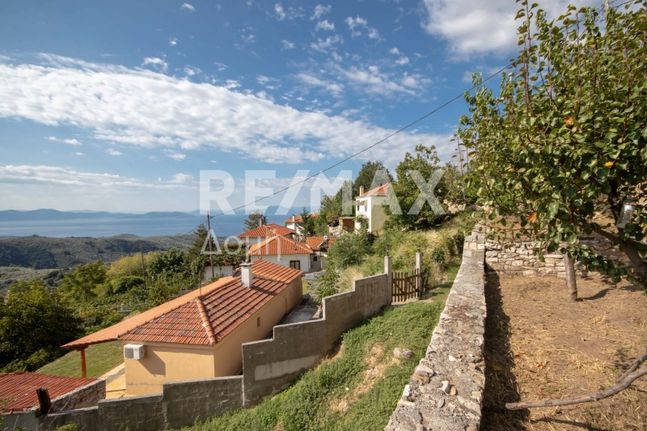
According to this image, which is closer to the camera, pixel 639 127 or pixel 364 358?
pixel 639 127

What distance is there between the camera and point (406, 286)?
10891 mm

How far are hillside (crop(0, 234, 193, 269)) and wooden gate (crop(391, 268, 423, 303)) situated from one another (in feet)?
Answer: 306

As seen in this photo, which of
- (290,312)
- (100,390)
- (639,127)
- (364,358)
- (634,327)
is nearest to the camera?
(639,127)

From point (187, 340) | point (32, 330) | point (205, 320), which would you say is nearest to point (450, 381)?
point (187, 340)

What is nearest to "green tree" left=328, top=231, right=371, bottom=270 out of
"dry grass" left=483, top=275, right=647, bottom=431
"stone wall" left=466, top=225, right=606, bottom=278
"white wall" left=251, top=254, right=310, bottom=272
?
"white wall" left=251, top=254, right=310, bottom=272

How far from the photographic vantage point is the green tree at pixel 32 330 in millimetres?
16677

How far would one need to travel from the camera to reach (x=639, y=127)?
2.50 metres

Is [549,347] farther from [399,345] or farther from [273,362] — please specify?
[273,362]

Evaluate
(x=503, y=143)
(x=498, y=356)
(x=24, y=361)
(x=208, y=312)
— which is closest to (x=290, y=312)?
(x=208, y=312)

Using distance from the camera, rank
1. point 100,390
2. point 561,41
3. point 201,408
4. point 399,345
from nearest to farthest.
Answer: point 561,41 < point 399,345 < point 201,408 < point 100,390

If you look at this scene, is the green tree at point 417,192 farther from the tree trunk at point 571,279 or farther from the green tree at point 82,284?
the green tree at point 82,284

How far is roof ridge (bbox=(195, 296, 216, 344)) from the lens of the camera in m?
9.00

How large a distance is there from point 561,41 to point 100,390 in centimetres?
1376

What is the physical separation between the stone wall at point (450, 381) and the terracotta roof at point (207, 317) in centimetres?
714
